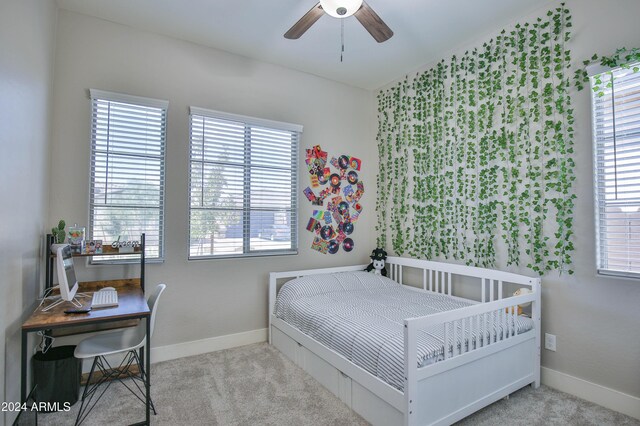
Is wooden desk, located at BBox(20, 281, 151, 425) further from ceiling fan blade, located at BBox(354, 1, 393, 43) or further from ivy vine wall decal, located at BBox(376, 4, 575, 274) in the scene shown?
ivy vine wall decal, located at BBox(376, 4, 575, 274)

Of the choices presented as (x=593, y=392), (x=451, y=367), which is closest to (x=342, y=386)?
(x=451, y=367)

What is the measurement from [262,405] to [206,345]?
1.12m

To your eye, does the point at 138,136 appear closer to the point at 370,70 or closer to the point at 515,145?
the point at 370,70

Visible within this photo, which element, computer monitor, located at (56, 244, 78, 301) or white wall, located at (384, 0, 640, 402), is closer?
computer monitor, located at (56, 244, 78, 301)

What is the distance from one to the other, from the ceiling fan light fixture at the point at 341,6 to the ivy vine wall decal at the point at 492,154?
153 centimetres

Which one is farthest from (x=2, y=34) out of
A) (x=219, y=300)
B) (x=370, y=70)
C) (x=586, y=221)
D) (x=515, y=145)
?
(x=586, y=221)

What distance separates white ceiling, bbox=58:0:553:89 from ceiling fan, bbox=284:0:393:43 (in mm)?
425

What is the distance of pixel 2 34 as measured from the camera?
5.32 feet

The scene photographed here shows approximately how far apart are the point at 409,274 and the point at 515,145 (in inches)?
66.1

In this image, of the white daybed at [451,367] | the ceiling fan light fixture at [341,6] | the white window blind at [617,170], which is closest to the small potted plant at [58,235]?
the white daybed at [451,367]

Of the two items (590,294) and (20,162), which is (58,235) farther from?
(590,294)

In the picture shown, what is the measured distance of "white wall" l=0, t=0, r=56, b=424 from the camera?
1688mm

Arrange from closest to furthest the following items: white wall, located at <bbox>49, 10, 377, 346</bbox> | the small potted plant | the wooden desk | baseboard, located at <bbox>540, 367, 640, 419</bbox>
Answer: the wooden desk < baseboard, located at <bbox>540, 367, 640, 419</bbox> < the small potted plant < white wall, located at <bbox>49, 10, 377, 346</bbox>

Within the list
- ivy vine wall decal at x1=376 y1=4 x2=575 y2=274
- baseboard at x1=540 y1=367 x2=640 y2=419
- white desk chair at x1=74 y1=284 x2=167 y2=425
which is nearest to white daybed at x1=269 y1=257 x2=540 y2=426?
baseboard at x1=540 y1=367 x2=640 y2=419
